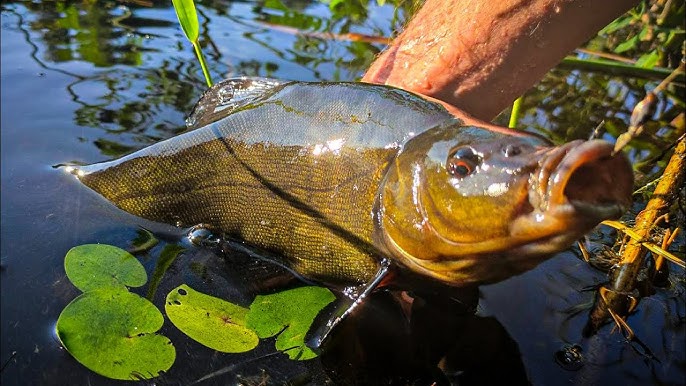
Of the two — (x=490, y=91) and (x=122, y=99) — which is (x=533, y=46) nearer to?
(x=490, y=91)

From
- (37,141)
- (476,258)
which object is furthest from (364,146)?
(37,141)

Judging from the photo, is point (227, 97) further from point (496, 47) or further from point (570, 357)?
point (570, 357)

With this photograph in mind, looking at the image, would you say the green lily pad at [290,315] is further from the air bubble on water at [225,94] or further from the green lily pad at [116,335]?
the air bubble on water at [225,94]

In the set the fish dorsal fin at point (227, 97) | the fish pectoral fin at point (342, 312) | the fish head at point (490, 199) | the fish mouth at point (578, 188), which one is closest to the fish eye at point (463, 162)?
the fish head at point (490, 199)

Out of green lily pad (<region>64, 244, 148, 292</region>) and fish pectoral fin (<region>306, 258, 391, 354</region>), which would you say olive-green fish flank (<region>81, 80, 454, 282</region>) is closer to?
fish pectoral fin (<region>306, 258, 391, 354</region>)

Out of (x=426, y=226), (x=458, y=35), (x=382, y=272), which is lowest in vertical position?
(x=382, y=272)

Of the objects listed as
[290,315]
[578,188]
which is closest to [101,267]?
[290,315]

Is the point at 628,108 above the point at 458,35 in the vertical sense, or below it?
below
